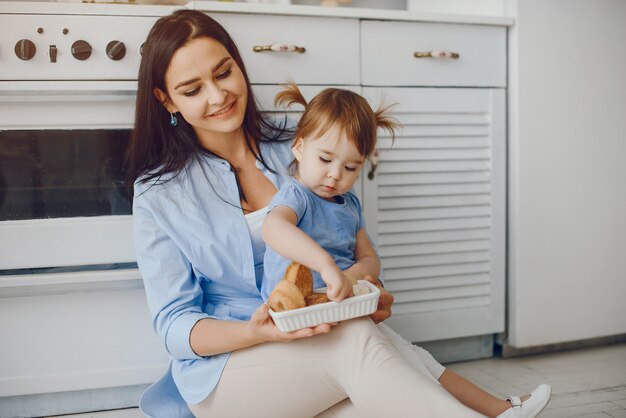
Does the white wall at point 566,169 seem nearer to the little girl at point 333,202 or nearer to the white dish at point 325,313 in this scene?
the little girl at point 333,202

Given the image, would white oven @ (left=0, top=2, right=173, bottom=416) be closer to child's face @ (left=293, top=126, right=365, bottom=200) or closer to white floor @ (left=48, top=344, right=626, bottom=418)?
white floor @ (left=48, top=344, right=626, bottom=418)

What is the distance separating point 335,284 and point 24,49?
2.97 feet

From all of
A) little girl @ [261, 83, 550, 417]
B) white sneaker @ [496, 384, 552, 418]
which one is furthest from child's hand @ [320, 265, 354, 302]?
white sneaker @ [496, 384, 552, 418]

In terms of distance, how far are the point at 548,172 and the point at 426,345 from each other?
587 mm

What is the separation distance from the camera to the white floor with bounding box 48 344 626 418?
61.4 inches

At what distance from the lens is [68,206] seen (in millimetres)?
1557

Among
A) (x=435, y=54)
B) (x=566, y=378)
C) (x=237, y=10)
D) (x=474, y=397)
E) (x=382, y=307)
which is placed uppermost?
(x=237, y=10)

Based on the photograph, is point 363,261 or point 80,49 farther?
point 80,49

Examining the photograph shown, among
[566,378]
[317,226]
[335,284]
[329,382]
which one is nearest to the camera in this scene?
[335,284]

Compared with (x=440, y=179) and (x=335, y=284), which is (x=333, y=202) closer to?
(x=335, y=284)

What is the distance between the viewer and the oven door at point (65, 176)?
1.51 metres

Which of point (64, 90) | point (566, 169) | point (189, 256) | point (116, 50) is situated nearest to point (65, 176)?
point (64, 90)

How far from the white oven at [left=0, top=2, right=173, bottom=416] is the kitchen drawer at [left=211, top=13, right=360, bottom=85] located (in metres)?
0.19

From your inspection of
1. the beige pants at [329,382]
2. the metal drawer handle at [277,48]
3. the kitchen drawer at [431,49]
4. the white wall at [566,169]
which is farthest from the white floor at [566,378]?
the metal drawer handle at [277,48]
